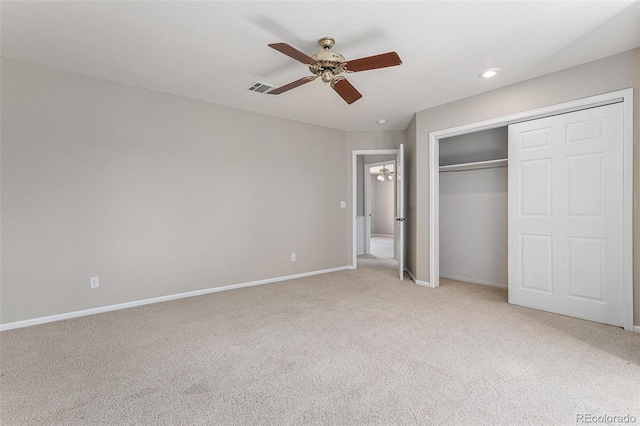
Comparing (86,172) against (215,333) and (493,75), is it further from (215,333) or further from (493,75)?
(493,75)

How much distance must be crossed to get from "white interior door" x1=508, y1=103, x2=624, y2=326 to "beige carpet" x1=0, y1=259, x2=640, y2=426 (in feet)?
0.84

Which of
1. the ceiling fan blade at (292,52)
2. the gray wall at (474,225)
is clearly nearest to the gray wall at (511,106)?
the gray wall at (474,225)

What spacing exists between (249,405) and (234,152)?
10.9ft

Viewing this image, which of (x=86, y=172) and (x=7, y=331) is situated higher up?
(x=86, y=172)

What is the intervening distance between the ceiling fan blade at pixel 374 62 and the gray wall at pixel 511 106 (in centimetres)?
193

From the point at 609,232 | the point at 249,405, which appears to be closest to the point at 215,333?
the point at 249,405

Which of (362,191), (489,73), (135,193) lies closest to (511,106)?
(489,73)

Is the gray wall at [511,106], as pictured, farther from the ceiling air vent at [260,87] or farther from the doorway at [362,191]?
the ceiling air vent at [260,87]

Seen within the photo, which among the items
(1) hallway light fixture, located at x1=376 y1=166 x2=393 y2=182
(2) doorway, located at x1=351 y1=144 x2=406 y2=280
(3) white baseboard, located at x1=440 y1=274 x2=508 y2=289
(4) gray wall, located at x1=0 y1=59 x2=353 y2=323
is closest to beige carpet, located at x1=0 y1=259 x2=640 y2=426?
(4) gray wall, located at x1=0 y1=59 x2=353 y2=323

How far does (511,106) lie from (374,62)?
207 centimetres

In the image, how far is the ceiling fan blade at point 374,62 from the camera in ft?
7.43

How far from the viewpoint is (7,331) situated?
9.37ft

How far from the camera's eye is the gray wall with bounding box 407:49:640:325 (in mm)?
2748

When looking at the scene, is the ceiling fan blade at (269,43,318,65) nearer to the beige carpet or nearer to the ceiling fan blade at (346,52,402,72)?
the ceiling fan blade at (346,52,402,72)
